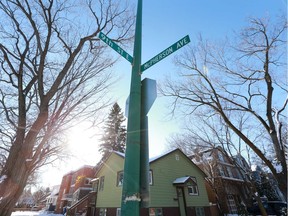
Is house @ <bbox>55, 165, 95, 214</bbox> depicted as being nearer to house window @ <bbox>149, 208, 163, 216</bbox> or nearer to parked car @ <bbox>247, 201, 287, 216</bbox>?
house window @ <bbox>149, 208, 163, 216</bbox>

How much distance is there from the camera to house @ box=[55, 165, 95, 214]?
27.2 meters

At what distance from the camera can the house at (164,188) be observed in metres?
15.0

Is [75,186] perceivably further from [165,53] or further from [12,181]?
[165,53]

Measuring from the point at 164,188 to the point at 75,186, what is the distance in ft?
67.1

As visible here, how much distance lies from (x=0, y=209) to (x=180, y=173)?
52.7ft

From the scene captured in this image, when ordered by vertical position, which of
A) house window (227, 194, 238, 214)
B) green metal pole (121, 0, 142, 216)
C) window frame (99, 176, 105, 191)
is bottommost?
green metal pole (121, 0, 142, 216)

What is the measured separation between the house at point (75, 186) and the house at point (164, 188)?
28.1 feet

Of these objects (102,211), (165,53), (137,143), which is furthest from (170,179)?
(137,143)

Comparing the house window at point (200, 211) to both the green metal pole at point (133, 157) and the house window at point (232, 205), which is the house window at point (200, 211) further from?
the green metal pole at point (133, 157)

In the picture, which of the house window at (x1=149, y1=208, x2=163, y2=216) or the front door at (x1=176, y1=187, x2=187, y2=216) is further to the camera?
the front door at (x1=176, y1=187, x2=187, y2=216)

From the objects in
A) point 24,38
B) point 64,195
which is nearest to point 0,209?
point 24,38

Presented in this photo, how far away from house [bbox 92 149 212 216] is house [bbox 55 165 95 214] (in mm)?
8580

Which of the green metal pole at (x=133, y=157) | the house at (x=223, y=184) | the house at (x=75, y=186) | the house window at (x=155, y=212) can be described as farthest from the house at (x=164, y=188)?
the green metal pole at (x=133, y=157)

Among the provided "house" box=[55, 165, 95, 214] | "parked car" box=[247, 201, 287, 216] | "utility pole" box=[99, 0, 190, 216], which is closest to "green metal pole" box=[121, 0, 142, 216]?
"utility pole" box=[99, 0, 190, 216]
